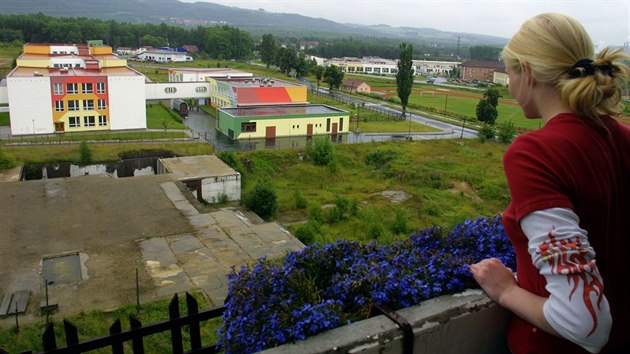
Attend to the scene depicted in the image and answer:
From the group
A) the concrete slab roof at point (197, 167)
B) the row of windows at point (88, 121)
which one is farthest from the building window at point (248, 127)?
the concrete slab roof at point (197, 167)

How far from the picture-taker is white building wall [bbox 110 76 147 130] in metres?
23.6

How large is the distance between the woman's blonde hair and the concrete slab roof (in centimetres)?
1381

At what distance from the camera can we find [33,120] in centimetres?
2236

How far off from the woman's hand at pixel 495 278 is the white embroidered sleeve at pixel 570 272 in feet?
1.02

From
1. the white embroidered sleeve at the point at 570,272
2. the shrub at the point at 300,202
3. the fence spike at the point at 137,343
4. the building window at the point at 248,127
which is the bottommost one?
the shrub at the point at 300,202

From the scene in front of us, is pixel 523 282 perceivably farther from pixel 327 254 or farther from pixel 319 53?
pixel 319 53

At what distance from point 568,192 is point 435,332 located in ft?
2.52

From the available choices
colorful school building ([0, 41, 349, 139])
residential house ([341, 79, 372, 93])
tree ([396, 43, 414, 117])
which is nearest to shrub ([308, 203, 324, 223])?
colorful school building ([0, 41, 349, 139])

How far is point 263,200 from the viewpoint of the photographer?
47.4 ft

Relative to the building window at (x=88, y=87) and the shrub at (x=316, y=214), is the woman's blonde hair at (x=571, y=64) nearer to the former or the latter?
the shrub at (x=316, y=214)

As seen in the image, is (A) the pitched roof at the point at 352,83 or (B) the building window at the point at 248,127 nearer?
(B) the building window at the point at 248,127

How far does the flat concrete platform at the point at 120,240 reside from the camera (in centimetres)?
803

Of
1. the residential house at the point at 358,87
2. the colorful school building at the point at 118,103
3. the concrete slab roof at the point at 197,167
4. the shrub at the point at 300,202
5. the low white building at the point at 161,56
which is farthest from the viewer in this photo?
the low white building at the point at 161,56

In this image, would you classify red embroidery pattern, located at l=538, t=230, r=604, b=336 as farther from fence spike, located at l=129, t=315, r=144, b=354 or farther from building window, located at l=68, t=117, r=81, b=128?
building window, located at l=68, t=117, r=81, b=128
